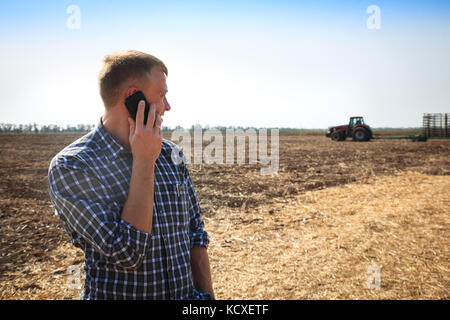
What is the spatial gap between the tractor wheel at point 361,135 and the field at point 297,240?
1748 cm

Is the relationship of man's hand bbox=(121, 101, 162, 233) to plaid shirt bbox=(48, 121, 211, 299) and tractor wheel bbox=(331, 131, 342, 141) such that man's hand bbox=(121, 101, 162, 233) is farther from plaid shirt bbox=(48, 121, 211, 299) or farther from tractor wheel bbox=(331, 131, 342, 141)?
tractor wheel bbox=(331, 131, 342, 141)

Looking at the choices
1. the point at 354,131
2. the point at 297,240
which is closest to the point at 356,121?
the point at 354,131

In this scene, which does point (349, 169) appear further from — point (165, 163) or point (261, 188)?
point (165, 163)

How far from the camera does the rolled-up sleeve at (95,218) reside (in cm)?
120

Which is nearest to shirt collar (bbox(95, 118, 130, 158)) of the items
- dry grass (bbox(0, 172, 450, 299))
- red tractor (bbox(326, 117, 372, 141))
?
dry grass (bbox(0, 172, 450, 299))

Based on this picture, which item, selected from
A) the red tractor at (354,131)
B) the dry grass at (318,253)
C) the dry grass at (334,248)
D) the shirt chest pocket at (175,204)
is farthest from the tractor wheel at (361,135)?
the shirt chest pocket at (175,204)

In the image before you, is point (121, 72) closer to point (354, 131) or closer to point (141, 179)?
point (141, 179)

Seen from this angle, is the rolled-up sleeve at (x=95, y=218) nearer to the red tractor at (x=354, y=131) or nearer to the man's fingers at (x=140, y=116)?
the man's fingers at (x=140, y=116)

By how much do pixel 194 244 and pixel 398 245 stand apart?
4.11 metres

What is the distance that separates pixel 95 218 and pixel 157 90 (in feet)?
2.10
